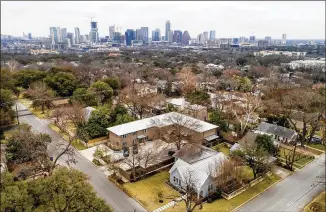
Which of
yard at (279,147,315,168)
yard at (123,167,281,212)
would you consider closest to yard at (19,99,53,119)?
yard at (123,167,281,212)

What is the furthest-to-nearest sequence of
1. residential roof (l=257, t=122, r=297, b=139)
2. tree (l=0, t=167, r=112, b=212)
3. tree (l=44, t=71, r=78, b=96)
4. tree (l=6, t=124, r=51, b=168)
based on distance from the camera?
1. tree (l=44, t=71, r=78, b=96)
2. residential roof (l=257, t=122, r=297, b=139)
3. tree (l=6, t=124, r=51, b=168)
4. tree (l=0, t=167, r=112, b=212)

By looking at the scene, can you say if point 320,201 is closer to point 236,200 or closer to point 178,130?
point 236,200

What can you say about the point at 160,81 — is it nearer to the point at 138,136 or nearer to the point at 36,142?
the point at 138,136

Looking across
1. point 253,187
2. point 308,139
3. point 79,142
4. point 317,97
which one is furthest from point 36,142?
point 317,97

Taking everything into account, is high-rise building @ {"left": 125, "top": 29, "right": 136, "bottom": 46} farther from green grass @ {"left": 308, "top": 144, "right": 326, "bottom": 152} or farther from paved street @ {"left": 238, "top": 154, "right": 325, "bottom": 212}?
paved street @ {"left": 238, "top": 154, "right": 325, "bottom": 212}

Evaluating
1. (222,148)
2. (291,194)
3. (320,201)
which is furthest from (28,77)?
(320,201)

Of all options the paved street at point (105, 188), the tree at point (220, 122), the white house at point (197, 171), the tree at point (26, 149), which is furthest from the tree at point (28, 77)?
the white house at point (197, 171)

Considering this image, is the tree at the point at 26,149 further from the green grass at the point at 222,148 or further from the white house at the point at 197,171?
the green grass at the point at 222,148
